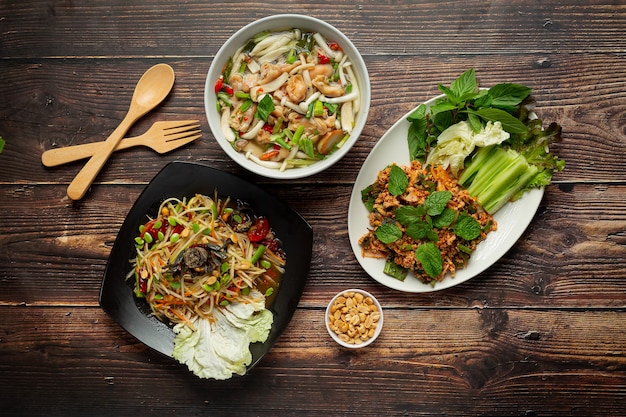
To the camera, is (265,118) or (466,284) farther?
(466,284)

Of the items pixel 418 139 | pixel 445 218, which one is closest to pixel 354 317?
pixel 445 218

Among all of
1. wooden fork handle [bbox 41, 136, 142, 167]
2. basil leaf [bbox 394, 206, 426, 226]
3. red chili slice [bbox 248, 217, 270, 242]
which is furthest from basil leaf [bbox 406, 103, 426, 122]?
wooden fork handle [bbox 41, 136, 142, 167]

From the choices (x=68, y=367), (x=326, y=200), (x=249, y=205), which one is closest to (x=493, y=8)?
(x=326, y=200)

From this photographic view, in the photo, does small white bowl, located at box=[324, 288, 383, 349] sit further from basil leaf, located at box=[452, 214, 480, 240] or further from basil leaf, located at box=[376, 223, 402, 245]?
basil leaf, located at box=[452, 214, 480, 240]

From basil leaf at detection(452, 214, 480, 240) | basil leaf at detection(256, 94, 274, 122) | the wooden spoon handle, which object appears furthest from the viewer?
the wooden spoon handle

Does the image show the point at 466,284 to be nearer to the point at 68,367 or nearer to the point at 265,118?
the point at 265,118

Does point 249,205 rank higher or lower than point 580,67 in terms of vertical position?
lower

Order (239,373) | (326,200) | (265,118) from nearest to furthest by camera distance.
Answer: (265,118) → (239,373) → (326,200)

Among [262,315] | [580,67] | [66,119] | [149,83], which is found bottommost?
[262,315]
